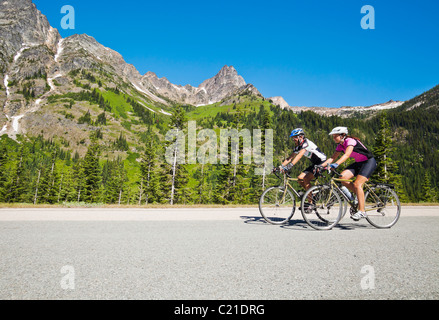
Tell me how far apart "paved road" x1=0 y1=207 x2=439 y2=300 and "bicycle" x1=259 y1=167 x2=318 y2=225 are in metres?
1.94

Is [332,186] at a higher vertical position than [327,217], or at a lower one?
higher

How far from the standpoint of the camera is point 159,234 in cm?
597

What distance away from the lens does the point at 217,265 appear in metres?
3.63

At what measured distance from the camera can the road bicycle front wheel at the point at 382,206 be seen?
23.9 ft

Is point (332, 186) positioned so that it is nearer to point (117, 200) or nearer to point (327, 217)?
point (327, 217)

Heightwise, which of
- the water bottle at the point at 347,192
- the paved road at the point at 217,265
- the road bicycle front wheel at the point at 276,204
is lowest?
the paved road at the point at 217,265

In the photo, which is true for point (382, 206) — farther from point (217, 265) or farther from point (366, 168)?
point (217, 265)

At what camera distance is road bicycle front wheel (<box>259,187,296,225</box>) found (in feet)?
25.9

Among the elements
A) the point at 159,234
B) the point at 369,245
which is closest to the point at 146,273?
the point at 159,234

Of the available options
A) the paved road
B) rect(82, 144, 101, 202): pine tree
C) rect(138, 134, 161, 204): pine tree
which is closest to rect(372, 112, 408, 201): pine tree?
the paved road

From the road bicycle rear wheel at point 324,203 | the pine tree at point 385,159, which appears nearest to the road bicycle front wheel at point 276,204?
the road bicycle rear wheel at point 324,203

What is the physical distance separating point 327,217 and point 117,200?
70.7m

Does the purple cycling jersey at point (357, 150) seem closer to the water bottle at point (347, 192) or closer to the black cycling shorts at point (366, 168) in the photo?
the black cycling shorts at point (366, 168)

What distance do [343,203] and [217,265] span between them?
207 inches
